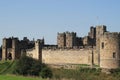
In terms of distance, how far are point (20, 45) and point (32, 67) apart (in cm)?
4123

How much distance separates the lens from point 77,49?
78938 mm

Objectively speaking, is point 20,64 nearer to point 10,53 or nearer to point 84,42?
point 84,42

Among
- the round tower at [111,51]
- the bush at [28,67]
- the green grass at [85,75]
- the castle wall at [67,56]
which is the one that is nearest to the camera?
the bush at [28,67]

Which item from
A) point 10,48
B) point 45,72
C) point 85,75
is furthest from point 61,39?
point 45,72

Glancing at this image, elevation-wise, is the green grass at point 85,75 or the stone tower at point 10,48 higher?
the stone tower at point 10,48

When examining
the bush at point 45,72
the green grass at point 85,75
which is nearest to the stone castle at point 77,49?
the green grass at point 85,75

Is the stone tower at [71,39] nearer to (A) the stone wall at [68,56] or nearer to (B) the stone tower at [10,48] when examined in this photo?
(A) the stone wall at [68,56]

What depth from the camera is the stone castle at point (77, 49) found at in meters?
66.5

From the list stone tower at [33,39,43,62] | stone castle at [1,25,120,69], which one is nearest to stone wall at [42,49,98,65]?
stone castle at [1,25,120,69]

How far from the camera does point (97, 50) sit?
7319cm

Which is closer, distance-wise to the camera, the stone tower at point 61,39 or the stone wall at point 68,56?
the stone wall at point 68,56

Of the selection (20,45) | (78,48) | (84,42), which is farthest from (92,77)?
(20,45)

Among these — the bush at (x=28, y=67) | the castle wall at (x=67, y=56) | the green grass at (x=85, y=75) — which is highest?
the castle wall at (x=67, y=56)

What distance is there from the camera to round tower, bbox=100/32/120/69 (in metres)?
66.2
